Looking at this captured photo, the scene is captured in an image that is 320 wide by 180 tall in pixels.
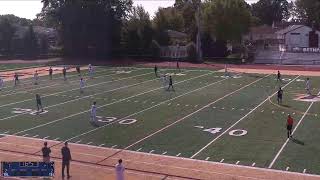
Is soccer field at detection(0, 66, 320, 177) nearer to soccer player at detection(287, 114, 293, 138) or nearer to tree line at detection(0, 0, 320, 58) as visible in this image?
soccer player at detection(287, 114, 293, 138)

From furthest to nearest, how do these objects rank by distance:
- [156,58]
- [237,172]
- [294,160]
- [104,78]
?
1. [156,58]
2. [104,78]
3. [294,160]
4. [237,172]

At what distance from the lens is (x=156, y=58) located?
68.8m

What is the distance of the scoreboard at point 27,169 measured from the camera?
49.5 ft

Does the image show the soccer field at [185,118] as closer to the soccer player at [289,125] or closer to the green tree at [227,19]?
the soccer player at [289,125]

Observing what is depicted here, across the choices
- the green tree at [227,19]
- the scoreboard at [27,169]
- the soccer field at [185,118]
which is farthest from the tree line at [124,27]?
the scoreboard at [27,169]

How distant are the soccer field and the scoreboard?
18.1ft

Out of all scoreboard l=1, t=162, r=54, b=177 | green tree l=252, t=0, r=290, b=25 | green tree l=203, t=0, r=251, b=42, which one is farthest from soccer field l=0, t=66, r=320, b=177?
green tree l=252, t=0, r=290, b=25

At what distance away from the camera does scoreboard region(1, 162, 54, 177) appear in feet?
49.5

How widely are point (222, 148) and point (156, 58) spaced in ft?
162

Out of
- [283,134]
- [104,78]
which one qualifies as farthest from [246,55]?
[283,134]

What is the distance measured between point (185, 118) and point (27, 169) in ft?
40.4

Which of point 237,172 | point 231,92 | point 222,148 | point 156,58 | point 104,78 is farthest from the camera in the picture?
point 156,58

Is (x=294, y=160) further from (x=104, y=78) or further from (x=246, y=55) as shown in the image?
(x=246, y=55)

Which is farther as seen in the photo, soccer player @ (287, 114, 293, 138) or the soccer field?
soccer player @ (287, 114, 293, 138)
